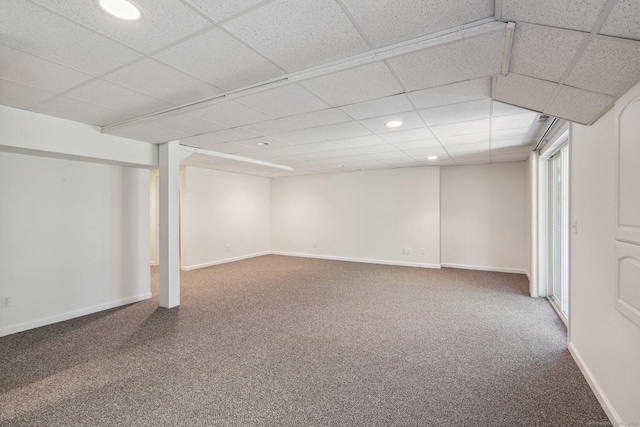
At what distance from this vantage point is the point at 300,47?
70.9 inches

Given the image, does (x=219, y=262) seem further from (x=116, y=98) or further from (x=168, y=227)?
(x=116, y=98)

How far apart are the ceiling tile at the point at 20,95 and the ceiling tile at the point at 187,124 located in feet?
2.89

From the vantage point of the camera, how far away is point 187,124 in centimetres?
329

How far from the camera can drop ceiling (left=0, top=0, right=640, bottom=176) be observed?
1.43 metres

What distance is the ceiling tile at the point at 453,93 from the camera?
2254 millimetres

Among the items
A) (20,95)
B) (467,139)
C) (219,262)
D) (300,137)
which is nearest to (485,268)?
(467,139)

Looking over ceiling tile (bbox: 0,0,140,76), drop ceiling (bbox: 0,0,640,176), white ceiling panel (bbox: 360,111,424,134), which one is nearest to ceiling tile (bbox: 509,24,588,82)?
drop ceiling (bbox: 0,0,640,176)

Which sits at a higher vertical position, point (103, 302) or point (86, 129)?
point (86, 129)

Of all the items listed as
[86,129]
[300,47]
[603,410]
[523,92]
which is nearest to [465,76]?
[523,92]

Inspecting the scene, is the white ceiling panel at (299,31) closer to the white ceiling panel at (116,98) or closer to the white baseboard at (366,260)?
the white ceiling panel at (116,98)

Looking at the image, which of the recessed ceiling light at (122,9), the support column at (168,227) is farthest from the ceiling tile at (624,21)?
the support column at (168,227)

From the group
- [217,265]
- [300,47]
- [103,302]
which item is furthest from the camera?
[217,265]

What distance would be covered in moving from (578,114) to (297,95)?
2115 mm

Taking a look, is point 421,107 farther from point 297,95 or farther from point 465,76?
point 297,95
